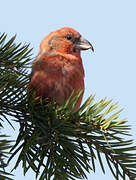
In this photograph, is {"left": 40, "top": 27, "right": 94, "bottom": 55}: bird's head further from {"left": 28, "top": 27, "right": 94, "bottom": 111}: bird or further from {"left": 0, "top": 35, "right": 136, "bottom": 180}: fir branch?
{"left": 0, "top": 35, "right": 136, "bottom": 180}: fir branch

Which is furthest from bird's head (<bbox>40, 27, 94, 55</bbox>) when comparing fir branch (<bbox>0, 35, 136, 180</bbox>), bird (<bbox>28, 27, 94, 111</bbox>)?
fir branch (<bbox>0, 35, 136, 180</bbox>)

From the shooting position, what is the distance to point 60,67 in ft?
7.87

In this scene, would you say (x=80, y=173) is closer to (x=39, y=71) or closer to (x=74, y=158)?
(x=74, y=158)

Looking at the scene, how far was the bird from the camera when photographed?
7.42 feet

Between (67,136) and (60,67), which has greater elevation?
(60,67)

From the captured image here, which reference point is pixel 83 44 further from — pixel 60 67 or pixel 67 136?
pixel 67 136

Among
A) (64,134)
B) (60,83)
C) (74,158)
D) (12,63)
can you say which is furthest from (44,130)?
(60,83)

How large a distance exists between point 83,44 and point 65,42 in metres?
0.18

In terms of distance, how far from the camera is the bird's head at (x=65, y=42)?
9.53 ft

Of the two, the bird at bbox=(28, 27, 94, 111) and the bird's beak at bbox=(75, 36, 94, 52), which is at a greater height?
the bird's beak at bbox=(75, 36, 94, 52)

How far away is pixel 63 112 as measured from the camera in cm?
158

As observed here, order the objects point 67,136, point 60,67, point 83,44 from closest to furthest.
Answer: point 67,136 < point 60,67 < point 83,44

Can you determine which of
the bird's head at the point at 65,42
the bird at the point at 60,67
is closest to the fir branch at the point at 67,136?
the bird at the point at 60,67

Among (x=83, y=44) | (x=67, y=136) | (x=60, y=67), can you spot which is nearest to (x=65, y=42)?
(x=83, y=44)
